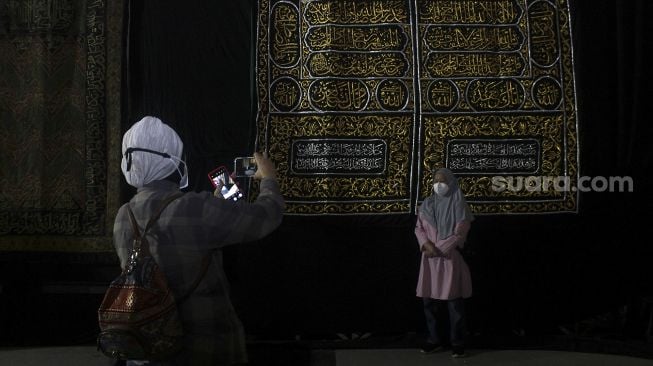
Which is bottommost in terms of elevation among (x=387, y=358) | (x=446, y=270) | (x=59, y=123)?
(x=387, y=358)

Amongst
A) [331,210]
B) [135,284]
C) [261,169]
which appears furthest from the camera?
[331,210]

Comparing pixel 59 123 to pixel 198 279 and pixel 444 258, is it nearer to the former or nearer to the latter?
pixel 444 258

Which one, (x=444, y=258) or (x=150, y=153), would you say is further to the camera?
(x=444, y=258)

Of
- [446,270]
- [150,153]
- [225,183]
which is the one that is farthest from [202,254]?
[446,270]

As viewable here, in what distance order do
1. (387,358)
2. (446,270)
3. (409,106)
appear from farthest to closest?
(409,106) < (387,358) < (446,270)

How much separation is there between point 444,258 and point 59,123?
249 cm

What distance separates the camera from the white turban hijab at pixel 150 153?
1.58 metres

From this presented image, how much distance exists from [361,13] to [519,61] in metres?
1.03

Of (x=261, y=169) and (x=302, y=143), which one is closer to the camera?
(x=261, y=169)

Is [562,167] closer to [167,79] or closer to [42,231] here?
[167,79]

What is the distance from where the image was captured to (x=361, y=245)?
444cm

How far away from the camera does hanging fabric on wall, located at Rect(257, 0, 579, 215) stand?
440cm

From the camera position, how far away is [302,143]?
4.39m

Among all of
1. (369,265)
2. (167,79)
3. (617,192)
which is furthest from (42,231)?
(617,192)
